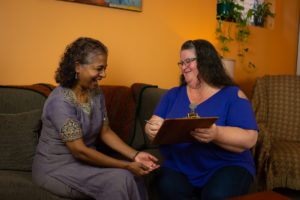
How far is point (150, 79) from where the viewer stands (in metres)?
2.69

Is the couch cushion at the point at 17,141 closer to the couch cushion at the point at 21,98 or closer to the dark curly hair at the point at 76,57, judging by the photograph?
the couch cushion at the point at 21,98

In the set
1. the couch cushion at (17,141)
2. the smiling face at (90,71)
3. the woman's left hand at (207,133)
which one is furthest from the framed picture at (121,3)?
the woman's left hand at (207,133)

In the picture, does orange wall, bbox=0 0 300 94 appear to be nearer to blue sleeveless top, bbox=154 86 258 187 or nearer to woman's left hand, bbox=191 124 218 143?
blue sleeveless top, bbox=154 86 258 187

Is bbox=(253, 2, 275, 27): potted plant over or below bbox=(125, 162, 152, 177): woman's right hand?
over

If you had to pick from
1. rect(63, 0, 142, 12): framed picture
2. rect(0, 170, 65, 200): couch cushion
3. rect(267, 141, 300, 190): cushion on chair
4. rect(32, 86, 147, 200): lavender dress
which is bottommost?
rect(267, 141, 300, 190): cushion on chair

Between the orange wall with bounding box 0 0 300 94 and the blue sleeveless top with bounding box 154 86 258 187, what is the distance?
1135mm

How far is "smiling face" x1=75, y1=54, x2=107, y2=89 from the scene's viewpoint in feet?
4.91

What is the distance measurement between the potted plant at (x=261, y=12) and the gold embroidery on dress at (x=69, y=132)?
2.83m

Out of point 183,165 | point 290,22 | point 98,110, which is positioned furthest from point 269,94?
point 98,110

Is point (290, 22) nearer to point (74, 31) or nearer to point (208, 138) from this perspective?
point (74, 31)

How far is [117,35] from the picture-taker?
96.6 inches

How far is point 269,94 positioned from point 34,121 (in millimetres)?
2204

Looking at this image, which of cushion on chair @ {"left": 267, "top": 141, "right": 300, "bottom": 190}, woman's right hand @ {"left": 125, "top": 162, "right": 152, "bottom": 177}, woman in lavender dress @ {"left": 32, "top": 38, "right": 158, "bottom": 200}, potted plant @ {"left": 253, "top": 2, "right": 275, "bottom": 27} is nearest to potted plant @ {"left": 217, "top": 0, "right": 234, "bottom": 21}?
potted plant @ {"left": 253, "top": 2, "right": 275, "bottom": 27}

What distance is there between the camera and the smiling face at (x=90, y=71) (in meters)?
1.50
